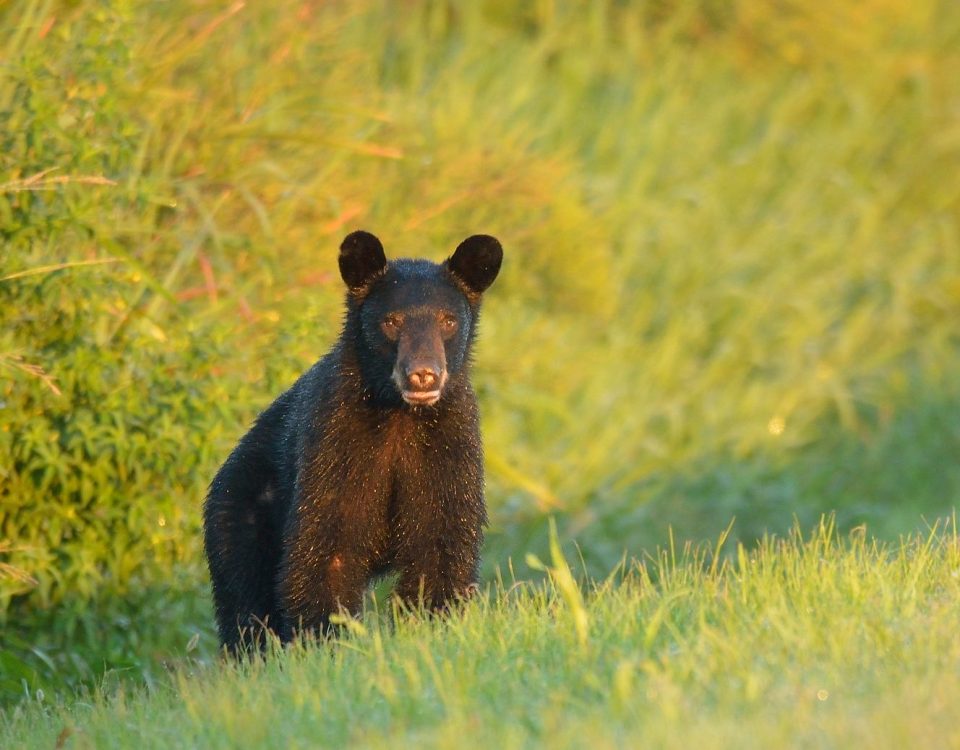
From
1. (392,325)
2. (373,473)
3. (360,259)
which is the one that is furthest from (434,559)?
(360,259)

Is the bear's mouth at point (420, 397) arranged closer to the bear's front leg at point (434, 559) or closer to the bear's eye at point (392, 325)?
the bear's eye at point (392, 325)

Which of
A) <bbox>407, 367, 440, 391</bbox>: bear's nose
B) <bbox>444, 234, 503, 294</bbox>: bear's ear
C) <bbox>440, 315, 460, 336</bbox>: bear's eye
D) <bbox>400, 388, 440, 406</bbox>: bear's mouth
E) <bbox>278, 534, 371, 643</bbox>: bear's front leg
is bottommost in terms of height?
<bbox>278, 534, 371, 643</bbox>: bear's front leg

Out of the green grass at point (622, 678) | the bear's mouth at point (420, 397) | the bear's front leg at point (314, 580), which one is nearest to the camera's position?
the green grass at point (622, 678)

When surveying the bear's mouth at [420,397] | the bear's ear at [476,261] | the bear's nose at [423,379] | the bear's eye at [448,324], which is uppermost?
the bear's ear at [476,261]

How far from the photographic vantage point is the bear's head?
23.1ft

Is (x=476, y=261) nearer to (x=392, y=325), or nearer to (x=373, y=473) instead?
(x=392, y=325)

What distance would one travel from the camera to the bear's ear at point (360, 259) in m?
7.17

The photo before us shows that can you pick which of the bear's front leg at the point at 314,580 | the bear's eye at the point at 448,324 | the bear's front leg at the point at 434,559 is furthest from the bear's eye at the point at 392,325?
the bear's front leg at the point at 314,580

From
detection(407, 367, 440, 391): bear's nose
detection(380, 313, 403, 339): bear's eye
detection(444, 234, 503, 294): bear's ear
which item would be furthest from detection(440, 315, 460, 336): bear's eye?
detection(407, 367, 440, 391): bear's nose

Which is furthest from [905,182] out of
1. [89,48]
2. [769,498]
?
[89,48]

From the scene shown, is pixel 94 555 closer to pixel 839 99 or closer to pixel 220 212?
pixel 220 212

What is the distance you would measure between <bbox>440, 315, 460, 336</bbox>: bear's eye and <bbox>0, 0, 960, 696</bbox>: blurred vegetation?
162cm

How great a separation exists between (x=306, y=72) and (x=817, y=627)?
669 cm

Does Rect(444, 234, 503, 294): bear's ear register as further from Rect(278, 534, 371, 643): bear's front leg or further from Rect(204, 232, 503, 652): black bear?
Rect(278, 534, 371, 643): bear's front leg
